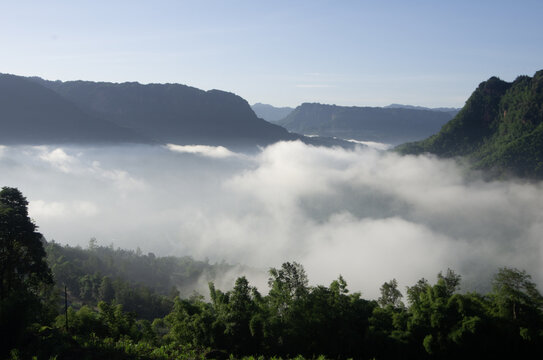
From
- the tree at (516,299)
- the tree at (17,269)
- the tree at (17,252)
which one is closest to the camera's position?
the tree at (17,269)

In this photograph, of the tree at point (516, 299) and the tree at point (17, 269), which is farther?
the tree at point (516, 299)

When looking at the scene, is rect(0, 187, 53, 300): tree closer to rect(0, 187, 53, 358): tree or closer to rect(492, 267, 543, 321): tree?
rect(0, 187, 53, 358): tree

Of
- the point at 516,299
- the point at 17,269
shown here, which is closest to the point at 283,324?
the point at 516,299

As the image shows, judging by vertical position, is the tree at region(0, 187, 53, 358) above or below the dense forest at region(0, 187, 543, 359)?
above

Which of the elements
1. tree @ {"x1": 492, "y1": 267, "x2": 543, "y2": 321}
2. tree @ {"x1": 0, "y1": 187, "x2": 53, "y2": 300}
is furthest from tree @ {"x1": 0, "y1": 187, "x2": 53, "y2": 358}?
tree @ {"x1": 492, "y1": 267, "x2": 543, "y2": 321}

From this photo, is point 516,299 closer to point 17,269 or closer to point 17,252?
point 17,252

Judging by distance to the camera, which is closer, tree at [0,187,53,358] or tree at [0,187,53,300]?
tree at [0,187,53,358]

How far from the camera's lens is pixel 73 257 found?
149375mm

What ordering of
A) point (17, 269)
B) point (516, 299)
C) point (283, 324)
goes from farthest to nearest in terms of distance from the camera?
point (283, 324) < point (17, 269) < point (516, 299)

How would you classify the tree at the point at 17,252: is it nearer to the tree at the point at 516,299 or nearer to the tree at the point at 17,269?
the tree at the point at 17,269

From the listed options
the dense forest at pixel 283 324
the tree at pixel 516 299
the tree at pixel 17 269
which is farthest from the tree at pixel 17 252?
the tree at pixel 516 299

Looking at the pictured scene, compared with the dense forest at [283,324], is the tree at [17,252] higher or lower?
higher

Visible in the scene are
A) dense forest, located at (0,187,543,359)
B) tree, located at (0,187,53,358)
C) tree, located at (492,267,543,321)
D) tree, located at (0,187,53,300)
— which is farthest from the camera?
tree, located at (492,267,543,321)

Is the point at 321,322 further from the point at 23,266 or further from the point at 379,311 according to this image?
the point at 23,266
